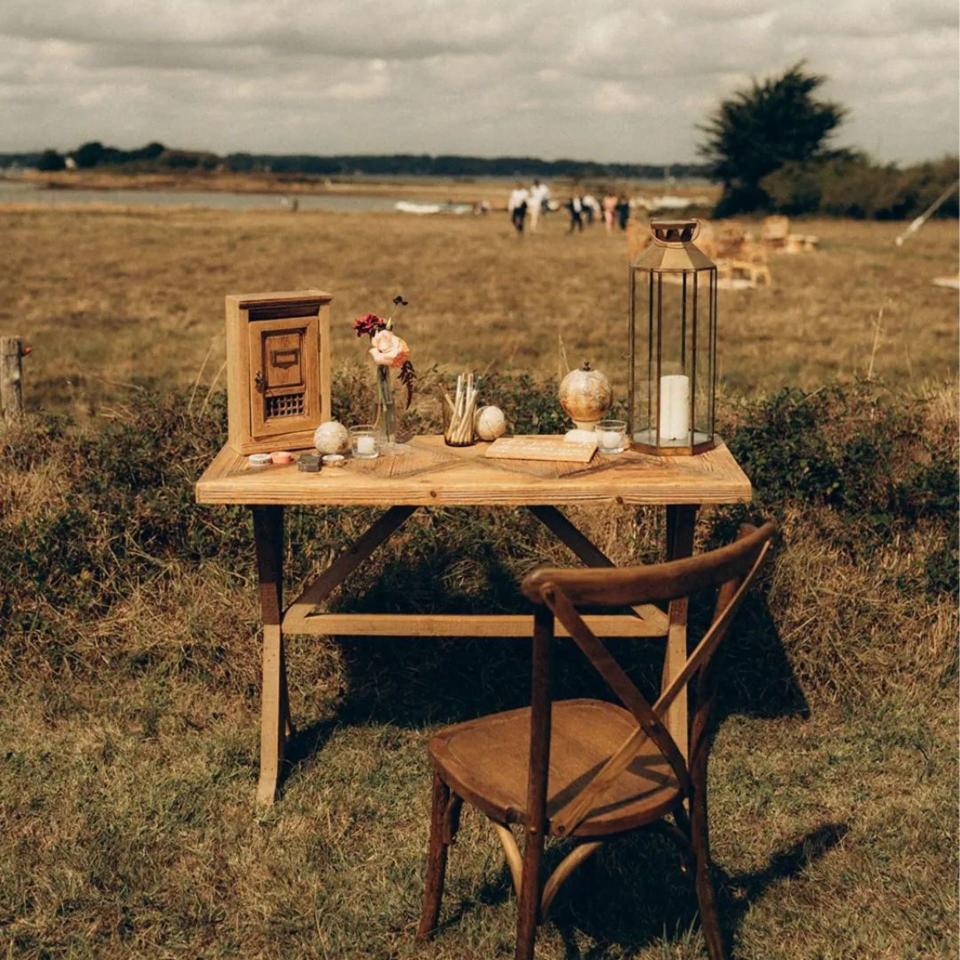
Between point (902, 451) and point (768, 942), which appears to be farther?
point (902, 451)

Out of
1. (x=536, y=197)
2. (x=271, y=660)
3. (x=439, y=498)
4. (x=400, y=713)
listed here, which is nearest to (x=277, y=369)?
(x=439, y=498)

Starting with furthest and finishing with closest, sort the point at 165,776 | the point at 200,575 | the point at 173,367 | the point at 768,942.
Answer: the point at 173,367 → the point at 200,575 → the point at 165,776 → the point at 768,942

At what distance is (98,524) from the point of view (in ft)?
17.8

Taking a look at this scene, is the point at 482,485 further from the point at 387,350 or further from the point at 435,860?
the point at 435,860

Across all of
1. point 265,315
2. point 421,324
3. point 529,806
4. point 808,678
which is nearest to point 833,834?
point 808,678

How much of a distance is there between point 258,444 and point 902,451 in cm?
324

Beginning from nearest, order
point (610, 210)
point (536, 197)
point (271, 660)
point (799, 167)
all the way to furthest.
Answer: point (271, 660) < point (536, 197) < point (610, 210) < point (799, 167)

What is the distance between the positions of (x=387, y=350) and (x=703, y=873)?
1890 mm

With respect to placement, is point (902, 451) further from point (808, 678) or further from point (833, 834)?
point (833, 834)

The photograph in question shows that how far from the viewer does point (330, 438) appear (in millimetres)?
3947

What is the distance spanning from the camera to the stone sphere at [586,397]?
13.6 feet

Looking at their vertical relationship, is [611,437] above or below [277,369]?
below

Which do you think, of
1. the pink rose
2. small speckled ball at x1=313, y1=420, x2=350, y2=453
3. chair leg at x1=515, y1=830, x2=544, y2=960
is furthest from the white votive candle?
chair leg at x1=515, y1=830, x2=544, y2=960

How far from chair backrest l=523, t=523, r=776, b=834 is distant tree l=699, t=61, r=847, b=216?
1898 inches
